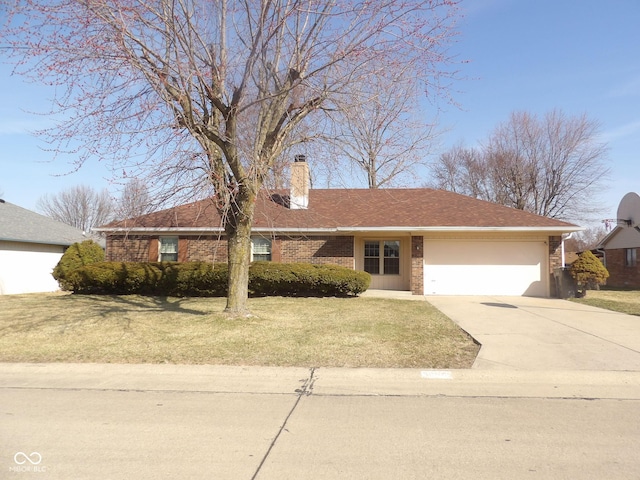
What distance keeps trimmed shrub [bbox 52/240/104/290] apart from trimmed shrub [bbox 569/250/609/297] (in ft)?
59.7

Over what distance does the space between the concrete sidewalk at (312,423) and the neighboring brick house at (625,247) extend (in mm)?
22410

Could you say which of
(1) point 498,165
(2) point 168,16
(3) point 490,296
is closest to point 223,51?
(2) point 168,16

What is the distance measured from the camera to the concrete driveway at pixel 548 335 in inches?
273

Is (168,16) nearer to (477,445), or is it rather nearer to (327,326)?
(327,326)

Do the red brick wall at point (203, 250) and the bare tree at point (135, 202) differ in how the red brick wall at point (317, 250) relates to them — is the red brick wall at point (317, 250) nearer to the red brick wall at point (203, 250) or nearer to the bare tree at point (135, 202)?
the red brick wall at point (203, 250)

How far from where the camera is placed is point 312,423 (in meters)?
4.66

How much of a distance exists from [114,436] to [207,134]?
249 inches

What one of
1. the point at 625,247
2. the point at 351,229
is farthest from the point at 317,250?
the point at 625,247

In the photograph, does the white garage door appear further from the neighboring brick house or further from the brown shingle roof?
the neighboring brick house

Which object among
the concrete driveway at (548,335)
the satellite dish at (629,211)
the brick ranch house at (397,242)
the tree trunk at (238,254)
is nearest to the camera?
the concrete driveway at (548,335)

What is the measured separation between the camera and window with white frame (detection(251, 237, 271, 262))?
1803 centimetres

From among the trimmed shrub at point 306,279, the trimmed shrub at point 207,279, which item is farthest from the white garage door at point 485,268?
the trimmed shrub at point 306,279

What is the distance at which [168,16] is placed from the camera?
343 inches

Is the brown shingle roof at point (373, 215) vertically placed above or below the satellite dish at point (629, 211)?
below
